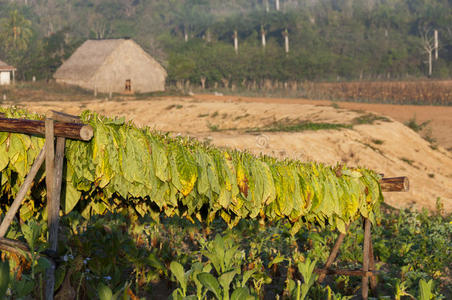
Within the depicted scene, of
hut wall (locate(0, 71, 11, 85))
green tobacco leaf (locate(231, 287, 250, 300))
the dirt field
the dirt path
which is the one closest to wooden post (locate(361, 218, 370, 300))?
green tobacco leaf (locate(231, 287, 250, 300))

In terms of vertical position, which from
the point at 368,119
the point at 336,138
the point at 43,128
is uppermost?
the point at 43,128

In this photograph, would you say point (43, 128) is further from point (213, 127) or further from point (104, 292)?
point (213, 127)

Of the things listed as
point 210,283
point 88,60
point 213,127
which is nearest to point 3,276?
point 210,283

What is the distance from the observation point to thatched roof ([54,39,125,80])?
37.2 m

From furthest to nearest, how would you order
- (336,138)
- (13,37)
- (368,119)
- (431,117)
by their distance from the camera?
(13,37) → (431,117) → (368,119) → (336,138)

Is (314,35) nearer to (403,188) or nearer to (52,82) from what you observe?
(52,82)

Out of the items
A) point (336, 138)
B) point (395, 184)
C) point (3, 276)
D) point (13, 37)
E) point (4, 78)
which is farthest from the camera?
point (13, 37)

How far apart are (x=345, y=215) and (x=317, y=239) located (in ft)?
9.95

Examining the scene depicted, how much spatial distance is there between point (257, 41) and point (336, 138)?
188 feet

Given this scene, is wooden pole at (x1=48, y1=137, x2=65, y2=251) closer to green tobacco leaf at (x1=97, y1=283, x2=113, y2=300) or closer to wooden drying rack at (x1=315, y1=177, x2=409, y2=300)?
green tobacco leaf at (x1=97, y1=283, x2=113, y2=300)

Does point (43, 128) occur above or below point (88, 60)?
below

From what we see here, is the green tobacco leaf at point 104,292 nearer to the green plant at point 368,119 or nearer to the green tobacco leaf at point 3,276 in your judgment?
the green tobacco leaf at point 3,276

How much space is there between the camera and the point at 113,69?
37625mm

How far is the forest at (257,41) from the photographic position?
167 feet
